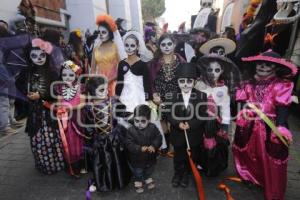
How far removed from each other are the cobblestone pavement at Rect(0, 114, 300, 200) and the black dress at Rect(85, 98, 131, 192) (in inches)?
6.1

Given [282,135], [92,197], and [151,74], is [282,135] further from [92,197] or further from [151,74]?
[92,197]

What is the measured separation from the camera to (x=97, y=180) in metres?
3.17

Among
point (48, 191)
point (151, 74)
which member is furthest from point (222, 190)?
point (48, 191)

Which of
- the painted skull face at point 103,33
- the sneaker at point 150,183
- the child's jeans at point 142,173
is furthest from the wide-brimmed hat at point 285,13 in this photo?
the sneaker at point 150,183

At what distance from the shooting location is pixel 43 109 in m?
3.49

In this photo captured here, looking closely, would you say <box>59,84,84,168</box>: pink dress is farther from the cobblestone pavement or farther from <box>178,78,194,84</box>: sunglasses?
<box>178,78,194,84</box>: sunglasses

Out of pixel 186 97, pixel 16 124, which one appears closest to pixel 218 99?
pixel 186 97

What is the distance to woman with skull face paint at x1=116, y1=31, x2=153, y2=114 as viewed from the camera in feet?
12.3

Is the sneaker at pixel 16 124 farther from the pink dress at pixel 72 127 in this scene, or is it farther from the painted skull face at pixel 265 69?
the painted skull face at pixel 265 69

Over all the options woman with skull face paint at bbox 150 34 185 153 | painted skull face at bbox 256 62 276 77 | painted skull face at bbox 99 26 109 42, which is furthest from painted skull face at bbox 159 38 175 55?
painted skull face at bbox 256 62 276 77

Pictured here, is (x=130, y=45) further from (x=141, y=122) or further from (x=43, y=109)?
(x=43, y=109)

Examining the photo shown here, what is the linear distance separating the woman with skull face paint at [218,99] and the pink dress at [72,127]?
1642 millimetres

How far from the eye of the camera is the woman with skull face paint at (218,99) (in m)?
3.27

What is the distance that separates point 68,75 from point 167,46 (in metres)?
1.42
